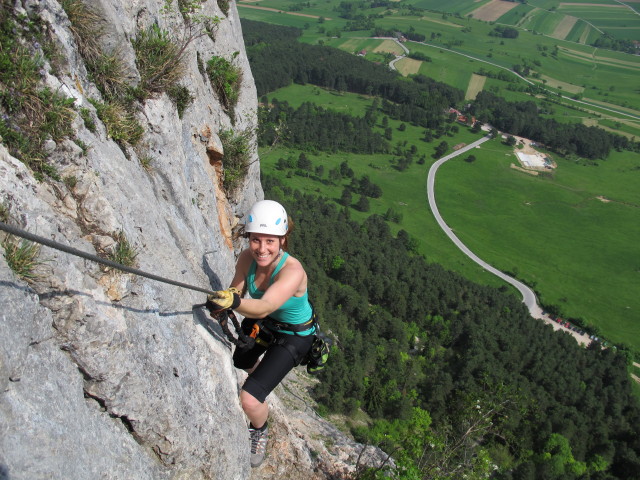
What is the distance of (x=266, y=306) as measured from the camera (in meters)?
5.95

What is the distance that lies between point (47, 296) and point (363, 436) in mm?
32310

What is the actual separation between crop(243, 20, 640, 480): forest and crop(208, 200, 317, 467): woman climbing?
2208 centimetres

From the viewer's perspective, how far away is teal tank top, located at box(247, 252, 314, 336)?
6.92 meters

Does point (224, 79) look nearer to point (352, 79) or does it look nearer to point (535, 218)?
point (535, 218)

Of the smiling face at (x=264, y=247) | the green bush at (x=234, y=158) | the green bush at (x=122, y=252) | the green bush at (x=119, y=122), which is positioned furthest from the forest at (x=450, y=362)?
the green bush at (x=122, y=252)

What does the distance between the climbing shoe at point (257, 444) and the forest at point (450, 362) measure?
25.6 meters

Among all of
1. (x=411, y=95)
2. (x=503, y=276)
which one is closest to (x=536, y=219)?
(x=503, y=276)

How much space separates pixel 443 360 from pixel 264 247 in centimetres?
6032

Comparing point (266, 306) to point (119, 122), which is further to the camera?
point (119, 122)

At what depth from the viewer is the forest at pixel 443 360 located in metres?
45.5

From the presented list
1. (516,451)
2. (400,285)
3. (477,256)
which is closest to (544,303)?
(477,256)

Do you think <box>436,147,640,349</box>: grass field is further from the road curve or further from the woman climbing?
the woman climbing

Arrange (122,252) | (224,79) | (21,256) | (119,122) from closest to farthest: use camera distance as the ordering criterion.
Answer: (21,256), (122,252), (119,122), (224,79)

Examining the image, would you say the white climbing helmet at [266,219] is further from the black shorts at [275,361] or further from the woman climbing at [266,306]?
the black shorts at [275,361]
